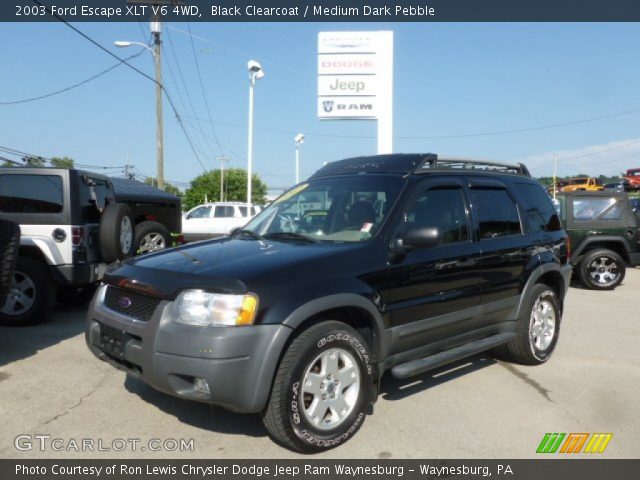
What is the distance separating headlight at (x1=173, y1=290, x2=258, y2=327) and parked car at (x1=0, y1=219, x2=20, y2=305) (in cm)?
260

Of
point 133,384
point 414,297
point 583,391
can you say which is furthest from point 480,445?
point 133,384

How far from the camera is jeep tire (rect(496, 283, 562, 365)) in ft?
16.4

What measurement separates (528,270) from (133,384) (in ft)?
12.0

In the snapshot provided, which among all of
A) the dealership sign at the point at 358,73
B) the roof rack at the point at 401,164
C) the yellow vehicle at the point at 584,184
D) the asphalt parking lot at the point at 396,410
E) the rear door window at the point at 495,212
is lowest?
the asphalt parking lot at the point at 396,410

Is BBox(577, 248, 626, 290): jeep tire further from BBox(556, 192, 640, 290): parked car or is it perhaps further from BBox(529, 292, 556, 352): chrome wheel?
BBox(529, 292, 556, 352): chrome wheel

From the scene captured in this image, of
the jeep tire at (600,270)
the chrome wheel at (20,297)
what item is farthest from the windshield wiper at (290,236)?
the jeep tire at (600,270)

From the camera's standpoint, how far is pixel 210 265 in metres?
3.36

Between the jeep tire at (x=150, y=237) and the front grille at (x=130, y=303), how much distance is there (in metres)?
5.10

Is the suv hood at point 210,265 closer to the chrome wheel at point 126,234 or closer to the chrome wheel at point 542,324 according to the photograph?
the chrome wheel at point 542,324

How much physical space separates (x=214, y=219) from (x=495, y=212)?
16.3 metres

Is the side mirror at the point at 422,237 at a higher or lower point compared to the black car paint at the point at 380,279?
higher

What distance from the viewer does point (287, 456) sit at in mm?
3289

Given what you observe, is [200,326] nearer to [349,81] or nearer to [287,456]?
[287,456]

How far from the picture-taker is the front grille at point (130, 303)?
3312mm
